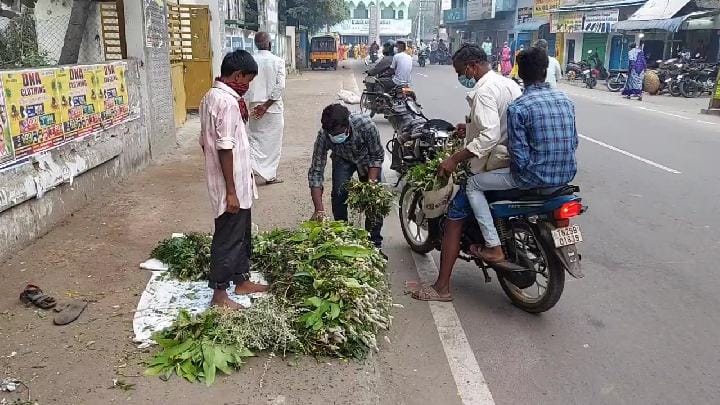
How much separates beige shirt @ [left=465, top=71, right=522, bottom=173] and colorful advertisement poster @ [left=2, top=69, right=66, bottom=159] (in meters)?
3.63

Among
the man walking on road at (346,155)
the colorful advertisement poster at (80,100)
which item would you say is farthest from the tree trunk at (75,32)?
the man walking on road at (346,155)

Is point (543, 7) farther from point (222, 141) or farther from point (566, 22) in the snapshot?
point (222, 141)

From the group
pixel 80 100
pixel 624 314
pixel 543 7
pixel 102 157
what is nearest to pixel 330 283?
pixel 624 314

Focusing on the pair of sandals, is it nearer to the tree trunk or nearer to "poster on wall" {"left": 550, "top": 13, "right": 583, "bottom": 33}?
the tree trunk

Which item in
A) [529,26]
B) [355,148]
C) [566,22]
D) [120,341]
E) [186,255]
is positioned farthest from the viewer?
[529,26]

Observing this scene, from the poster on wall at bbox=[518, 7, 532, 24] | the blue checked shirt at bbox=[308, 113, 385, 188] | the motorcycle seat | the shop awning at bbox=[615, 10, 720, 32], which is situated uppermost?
the poster on wall at bbox=[518, 7, 532, 24]

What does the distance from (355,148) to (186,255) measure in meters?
1.53

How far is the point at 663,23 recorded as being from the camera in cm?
2298

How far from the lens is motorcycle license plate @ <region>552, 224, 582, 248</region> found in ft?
12.3

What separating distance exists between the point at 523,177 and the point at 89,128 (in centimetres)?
467

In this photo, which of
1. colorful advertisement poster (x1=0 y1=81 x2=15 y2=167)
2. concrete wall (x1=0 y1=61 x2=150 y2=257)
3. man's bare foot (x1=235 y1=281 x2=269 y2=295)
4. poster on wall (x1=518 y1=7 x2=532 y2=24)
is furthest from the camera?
poster on wall (x1=518 y1=7 x2=532 y2=24)

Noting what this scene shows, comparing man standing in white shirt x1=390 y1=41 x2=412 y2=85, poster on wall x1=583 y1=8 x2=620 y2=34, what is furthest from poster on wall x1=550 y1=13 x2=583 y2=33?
man standing in white shirt x1=390 y1=41 x2=412 y2=85

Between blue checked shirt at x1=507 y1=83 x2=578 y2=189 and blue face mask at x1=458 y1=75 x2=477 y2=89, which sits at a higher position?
blue face mask at x1=458 y1=75 x2=477 y2=89

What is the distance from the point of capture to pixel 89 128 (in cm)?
636
